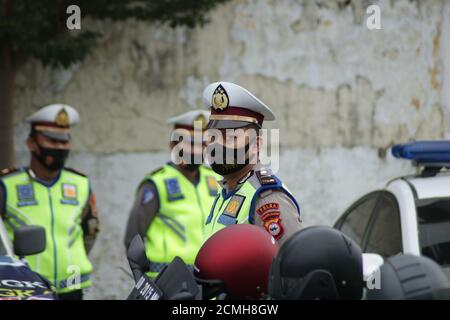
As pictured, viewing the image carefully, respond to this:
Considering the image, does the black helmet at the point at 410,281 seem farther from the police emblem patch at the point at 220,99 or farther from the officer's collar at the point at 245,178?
the police emblem patch at the point at 220,99

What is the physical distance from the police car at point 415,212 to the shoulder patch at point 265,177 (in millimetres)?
1219

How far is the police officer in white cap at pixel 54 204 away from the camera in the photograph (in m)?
6.41

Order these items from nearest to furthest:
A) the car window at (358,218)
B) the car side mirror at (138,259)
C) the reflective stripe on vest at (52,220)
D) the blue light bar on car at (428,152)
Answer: the car side mirror at (138,259) < the blue light bar on car at (428,152) < the car window at (358,218) < the reflective stripe on vest at (52,220)

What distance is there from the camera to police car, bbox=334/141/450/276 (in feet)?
15.7

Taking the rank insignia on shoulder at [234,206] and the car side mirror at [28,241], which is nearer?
the rank insignia on shoulder at [234,206]

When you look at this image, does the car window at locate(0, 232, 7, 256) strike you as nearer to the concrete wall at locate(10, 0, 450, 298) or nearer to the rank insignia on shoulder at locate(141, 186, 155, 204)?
the rank insignia on shoulder at locate(141, 186, 155, 204)

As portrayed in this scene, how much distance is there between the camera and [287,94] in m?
9.45

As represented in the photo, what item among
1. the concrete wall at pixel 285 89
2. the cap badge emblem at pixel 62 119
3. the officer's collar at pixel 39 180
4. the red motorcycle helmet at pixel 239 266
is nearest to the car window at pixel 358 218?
the officer's collar at pixel 39 180

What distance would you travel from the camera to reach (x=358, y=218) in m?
5.72

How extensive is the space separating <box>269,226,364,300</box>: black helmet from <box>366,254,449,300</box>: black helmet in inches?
3.4

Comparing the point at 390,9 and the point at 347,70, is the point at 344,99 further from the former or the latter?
the point at 390,9

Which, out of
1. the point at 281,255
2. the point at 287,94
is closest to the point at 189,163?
the point at 287,94

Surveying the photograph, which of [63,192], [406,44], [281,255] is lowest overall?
[63,192]
